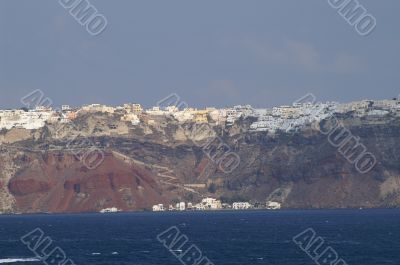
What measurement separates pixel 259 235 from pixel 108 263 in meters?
60.6

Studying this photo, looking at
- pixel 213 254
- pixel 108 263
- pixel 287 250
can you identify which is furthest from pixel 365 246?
pixel 108 263

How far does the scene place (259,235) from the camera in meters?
188

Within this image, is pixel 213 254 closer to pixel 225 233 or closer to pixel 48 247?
pixel 48 247

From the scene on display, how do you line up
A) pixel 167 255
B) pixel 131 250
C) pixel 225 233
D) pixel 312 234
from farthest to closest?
pixel 225 233
pixel 312 234
pixel 131 250
pixel 167 255

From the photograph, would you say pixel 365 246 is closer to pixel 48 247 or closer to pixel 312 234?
pixel 312 234

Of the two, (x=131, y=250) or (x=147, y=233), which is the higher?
(x=147, y=233)

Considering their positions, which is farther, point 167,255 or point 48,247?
point 48,247

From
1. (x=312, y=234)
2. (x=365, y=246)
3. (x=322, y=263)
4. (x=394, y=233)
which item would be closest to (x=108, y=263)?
(x=322, y=263)

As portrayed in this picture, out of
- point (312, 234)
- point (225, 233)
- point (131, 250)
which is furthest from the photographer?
point (225, 233)

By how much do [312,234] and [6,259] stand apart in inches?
2515

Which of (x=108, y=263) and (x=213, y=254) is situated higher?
(x=213, y=254)

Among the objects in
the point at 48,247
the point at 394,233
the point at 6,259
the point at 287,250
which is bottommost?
the point at 6,259

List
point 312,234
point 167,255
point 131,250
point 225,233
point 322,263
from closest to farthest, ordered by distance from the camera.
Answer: point 322,263, point 167,255, point 131,250, point 312,234, point 225,233

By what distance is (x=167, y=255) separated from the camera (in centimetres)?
14212
